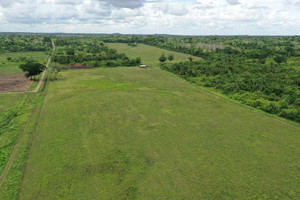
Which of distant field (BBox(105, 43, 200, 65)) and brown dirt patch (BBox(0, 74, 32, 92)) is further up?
distant field (BBox(105, 43, 200, 65))

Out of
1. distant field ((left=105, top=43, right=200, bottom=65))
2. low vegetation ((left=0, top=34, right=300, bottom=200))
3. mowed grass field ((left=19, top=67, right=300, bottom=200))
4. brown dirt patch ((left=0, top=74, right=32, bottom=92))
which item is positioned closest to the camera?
mowed grass field ((left=19, top=67, right=300, bottom=200))

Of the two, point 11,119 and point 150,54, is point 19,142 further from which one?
point 150,54

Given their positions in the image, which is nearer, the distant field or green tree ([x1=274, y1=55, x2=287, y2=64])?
green tree ([x1=274, y1=55, x2=287, y2=64])

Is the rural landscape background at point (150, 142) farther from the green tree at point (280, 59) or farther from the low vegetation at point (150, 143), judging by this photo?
the green tree at point (280, 59)

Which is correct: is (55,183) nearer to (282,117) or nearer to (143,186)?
(143,186)

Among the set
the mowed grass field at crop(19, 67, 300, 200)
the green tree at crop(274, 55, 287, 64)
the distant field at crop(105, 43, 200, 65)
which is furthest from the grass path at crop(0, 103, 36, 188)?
the green tree at crop(274, 55, 287, 64)

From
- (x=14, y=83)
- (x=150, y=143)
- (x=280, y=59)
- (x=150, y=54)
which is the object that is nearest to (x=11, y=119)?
(x=150, y=143)

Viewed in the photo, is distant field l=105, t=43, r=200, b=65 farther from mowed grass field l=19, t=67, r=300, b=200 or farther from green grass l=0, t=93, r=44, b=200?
green grass l=0, t=93, r=44, b=200
